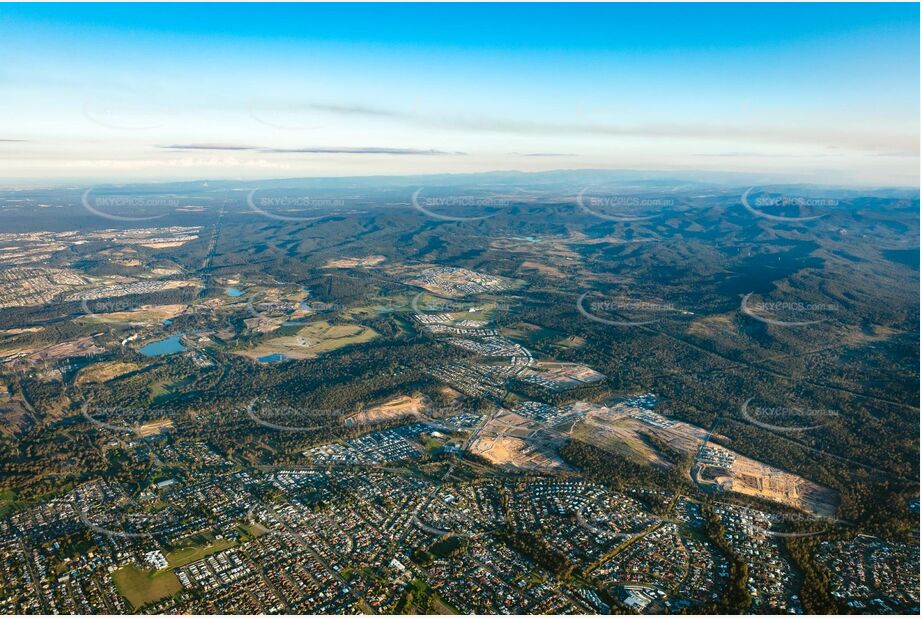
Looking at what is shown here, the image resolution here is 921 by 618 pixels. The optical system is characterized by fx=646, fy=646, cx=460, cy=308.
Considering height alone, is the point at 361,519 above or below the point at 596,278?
above

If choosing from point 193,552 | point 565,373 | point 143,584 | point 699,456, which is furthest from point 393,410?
point 143,584

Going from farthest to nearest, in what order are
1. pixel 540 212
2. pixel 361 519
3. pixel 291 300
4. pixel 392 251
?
pixel 540 212 → pixel 392 251 → pixel 291 300 → pixel 361 519

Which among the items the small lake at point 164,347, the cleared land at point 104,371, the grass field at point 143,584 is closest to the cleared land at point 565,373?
the grass field at point 143,584

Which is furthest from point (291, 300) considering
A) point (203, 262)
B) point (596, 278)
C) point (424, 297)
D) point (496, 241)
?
point (496, 241)

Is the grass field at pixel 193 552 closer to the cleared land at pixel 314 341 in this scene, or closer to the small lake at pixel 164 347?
the cleared land at pixel 314 341

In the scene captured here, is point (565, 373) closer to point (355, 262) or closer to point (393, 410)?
point (393, 410)

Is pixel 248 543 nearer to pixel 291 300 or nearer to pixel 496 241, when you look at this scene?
pixel 291 300
